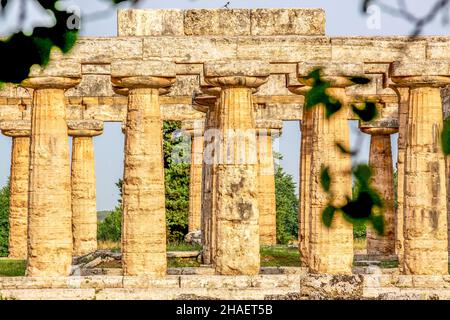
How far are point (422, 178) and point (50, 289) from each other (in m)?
14.5

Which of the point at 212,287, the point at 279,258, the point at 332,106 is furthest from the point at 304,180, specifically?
the point at 332,106

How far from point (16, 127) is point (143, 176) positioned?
1935 cm

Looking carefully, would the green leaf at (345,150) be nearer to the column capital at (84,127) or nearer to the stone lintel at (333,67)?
the stone lintel at (333,67)

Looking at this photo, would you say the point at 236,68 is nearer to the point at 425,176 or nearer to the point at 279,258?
the point at 425,176

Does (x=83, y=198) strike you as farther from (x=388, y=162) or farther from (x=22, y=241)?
(x=388, y=162)

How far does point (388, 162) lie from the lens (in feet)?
191

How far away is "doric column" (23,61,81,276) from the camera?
4062cm

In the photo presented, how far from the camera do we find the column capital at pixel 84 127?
57.5 meters

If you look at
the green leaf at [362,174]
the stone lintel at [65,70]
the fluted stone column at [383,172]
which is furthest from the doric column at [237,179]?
the green leaf at [362,174]

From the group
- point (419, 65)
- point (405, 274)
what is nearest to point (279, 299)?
point (405, 274)

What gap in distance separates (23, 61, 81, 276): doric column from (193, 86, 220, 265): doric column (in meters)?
5.90

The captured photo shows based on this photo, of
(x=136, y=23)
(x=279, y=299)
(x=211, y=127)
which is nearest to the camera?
(x=279, y=299)

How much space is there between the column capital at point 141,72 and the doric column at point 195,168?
816 inches

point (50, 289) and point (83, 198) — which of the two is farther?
point (83, 198)
